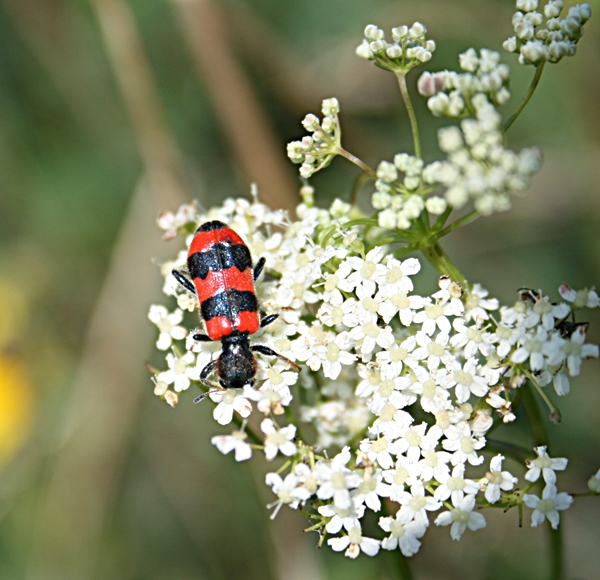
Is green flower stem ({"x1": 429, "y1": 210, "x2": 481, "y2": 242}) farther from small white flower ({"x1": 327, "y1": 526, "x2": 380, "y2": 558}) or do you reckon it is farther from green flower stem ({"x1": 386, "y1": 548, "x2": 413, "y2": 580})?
green flower stem ({"x1": 386, "y1": 548, "x2": 413, "y2": 580})

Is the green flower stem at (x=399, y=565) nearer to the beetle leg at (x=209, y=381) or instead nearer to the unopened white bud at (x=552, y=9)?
the beetle leg at (x=209, y=381)

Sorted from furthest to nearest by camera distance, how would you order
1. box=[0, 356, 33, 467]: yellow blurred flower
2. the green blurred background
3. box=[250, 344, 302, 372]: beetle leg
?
box=[0, 356, 33, 467]: yellow blurred flower < the green blurred background < box=[250, 344, 302, 372]: beetle leg

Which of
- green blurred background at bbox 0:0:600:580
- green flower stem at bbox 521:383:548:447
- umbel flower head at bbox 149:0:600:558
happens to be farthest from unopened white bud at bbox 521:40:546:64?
green blurred background at bbox 0:0:600:580

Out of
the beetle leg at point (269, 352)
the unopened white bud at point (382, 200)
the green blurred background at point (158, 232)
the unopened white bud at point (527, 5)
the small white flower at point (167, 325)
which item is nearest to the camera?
the unopened white bud at point (382, 200)

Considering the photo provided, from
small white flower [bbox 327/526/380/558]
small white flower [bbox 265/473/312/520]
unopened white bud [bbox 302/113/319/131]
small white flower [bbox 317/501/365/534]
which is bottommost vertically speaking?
small white flower [bbox 327/526/380/558]

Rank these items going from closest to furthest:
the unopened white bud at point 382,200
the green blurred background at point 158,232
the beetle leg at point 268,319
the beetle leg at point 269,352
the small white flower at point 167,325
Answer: the unopened white bud at point 382,200 → the beetle leg at point 269,352 → the beetle leg at point 268,319 → the small white flower at point 167,325 → the green blurred background at point 158,232

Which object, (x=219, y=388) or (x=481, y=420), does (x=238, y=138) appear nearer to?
(x=219, y=388)

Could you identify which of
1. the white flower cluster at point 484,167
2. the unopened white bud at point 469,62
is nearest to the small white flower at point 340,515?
the white flower cluster at point 484,167

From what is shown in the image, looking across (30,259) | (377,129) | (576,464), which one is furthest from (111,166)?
(576,464)
